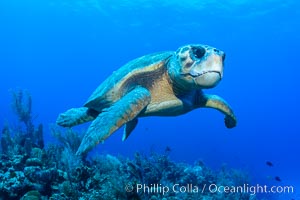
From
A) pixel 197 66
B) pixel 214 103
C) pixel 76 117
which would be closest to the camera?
pixel 197 66

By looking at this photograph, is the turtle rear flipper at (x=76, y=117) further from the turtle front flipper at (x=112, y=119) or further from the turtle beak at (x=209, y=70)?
the turtle beak at (x=209, y=70)

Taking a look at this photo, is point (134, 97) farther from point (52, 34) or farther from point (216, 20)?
point (52, 34)

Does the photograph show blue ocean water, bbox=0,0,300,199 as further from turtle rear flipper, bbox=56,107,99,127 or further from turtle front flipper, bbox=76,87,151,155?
turtle front flipper, bbox=76,87,151,155

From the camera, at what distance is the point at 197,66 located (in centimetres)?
420

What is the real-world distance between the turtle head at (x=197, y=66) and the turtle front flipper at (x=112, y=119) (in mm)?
651

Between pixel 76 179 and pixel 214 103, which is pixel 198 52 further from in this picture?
pixel 76 179

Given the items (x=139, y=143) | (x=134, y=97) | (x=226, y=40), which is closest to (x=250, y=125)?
(x=139, y=143)

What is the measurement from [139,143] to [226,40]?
127ft

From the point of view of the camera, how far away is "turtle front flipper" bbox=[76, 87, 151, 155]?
12.2 feet

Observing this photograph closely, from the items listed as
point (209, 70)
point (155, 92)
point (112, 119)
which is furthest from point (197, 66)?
point (112, 119)

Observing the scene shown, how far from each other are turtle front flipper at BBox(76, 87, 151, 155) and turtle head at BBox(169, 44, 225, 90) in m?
0.65

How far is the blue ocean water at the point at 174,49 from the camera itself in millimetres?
40812

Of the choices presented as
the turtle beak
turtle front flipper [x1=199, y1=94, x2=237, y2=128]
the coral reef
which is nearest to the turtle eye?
the turtle beak

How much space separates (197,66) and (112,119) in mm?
1441
